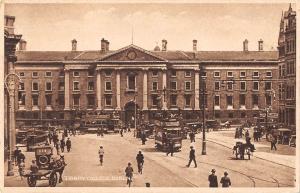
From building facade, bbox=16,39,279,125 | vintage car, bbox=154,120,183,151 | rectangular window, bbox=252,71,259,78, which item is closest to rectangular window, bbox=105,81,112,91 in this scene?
building facade, bbox=16,39,279,125

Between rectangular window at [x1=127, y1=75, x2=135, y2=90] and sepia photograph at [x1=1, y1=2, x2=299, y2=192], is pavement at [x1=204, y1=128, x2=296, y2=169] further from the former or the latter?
rectangular window at [x1=127, y1=75, x2=135, y2=90]

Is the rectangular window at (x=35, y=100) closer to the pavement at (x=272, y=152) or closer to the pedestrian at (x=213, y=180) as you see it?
the pavement at (x=272, y=152)

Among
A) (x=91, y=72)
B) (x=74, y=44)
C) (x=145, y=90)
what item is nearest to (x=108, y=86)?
(x=91, y=72)

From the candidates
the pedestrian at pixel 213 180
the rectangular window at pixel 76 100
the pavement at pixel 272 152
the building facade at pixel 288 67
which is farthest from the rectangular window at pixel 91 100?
the pedestrian at pixel 213 180

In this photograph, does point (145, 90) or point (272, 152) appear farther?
point (145, 90)

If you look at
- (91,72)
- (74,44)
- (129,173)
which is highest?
(74,44)

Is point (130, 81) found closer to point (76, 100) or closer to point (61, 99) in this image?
point (61, 99)
